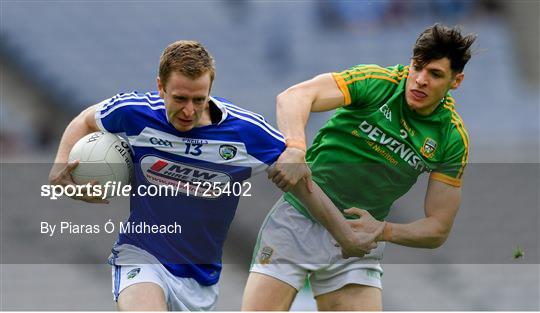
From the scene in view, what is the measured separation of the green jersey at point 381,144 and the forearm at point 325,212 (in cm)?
31

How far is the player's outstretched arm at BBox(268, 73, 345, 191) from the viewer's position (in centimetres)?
485

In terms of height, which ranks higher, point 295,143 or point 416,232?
point 295,143

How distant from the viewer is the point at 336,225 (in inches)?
207

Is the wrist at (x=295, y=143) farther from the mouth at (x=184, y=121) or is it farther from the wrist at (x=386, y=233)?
the wrist at (x=386, y=233)

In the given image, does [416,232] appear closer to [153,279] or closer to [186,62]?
[153,279]

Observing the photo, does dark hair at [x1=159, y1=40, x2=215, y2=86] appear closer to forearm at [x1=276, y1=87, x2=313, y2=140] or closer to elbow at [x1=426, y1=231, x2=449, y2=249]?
forearm at [x1=276, y1=87, x2=313, y2=140]

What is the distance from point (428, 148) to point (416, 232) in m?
0.51

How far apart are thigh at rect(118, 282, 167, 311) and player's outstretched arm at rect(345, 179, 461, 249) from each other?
51.6 inches

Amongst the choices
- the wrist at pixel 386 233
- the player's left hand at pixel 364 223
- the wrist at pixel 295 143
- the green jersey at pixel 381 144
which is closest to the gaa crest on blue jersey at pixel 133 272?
the wrist at pixel 295 143

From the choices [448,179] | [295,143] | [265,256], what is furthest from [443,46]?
[265,256]

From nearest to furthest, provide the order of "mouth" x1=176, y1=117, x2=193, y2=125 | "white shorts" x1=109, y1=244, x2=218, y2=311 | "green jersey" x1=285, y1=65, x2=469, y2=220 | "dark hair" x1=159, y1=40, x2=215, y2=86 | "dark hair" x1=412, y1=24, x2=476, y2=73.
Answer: "dark hair" x1=159, y1=40, x2=215, y2=86 < "mouth" x1=176, y1=117, x2=193, y2=125 < "white shorts" x1=109, y1=244, x2=218, y2=311 < "dark hair" x1=412, y1=24, x2=476, y2=73 < "green jersey" x1=285, y1=65, x2=469, y2=220

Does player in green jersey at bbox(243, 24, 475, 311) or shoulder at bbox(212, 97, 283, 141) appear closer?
shoulder at bbox(212, 97, 283, 141)

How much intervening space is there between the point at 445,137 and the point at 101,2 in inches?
471

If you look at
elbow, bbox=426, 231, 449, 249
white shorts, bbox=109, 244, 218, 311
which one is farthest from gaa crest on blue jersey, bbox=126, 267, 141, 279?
elbow, bbox=426, 231, 449, 249
